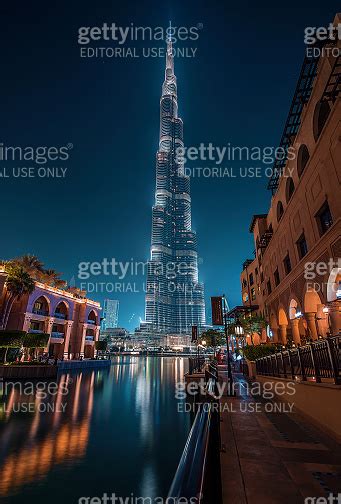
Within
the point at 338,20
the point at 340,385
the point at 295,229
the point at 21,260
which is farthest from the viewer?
the point at 21,260

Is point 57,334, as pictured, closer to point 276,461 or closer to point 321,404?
point 321,404

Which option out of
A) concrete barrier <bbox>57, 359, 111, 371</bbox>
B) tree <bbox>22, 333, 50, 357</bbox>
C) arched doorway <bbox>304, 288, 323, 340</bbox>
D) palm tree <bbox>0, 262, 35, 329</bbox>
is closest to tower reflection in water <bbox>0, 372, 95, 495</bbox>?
arched doorway <bbox>304, 288, 323, 340</bbox>

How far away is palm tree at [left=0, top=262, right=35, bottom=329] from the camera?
3212 centimetres

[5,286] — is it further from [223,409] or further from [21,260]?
[223,409]

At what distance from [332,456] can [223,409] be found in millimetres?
4744

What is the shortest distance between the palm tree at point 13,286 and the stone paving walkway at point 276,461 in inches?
1235

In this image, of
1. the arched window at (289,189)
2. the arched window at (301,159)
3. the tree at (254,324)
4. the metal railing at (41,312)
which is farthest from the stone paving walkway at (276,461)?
the metal railing at (41,312)

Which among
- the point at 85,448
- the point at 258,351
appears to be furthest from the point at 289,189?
the point at 85,448

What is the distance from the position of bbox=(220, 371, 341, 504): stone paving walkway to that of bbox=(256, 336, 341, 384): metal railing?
141 cm

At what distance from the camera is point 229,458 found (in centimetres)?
503

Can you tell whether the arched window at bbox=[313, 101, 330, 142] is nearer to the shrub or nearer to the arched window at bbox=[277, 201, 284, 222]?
the arched window at bbox=[277, 201, 284, 222]

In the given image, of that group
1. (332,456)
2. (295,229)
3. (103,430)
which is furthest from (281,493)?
(295,229)

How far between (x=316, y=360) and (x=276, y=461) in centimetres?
373

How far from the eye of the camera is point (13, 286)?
3216cm
